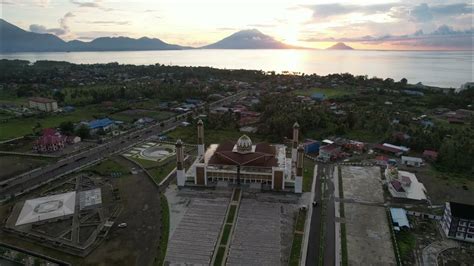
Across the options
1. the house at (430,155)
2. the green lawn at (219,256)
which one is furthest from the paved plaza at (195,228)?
the house at (430,155)

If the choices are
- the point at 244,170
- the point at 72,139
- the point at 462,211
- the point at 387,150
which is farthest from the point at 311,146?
the point at 72,139

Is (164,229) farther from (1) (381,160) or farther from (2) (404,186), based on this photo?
(1) (381,160)

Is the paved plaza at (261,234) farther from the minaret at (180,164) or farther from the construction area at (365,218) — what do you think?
the minaret at (180,164)

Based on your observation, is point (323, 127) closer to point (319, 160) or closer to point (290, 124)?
point (290, 124)

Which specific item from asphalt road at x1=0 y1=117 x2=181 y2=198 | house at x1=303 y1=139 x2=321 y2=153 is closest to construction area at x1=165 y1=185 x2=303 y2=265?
house at x1=303 y1=139 x2=321 y2=153

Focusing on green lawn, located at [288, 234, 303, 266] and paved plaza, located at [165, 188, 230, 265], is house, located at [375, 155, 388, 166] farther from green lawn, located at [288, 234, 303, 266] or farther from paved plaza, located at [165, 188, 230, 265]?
paved plaza, located at [165, 188, 230, 265]

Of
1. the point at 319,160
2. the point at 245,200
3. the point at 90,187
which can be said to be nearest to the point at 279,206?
the point at 245,200
